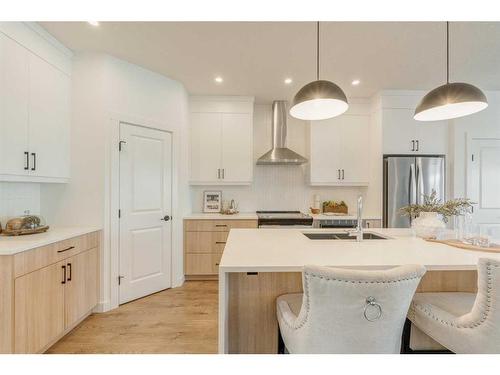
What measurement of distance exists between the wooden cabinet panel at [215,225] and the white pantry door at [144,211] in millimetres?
318

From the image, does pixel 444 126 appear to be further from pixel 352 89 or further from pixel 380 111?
pixel 352 89

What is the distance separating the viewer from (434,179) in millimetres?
3299

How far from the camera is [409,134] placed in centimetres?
347

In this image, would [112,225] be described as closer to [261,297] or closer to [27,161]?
[27,161]

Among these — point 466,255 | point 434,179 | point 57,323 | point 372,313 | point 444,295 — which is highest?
point 434,179

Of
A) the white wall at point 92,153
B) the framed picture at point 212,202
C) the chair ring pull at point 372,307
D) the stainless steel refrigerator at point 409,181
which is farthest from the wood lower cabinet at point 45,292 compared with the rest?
the stainless steel refrigerator at point 409,181

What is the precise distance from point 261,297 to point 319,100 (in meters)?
1.31

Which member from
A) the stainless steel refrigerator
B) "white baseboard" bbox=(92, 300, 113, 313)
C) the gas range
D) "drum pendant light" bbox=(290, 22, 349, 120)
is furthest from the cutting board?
"white baseboard" bbox=(92, 300, 113, 313)

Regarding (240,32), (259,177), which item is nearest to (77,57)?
(240,32)

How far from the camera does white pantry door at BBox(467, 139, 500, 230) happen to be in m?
3.46

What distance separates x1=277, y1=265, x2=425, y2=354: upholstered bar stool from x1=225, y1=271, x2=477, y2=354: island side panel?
427mm

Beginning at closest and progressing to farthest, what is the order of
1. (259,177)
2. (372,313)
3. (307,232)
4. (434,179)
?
(372,313)
(307,232)
(434,179)
(259,177)

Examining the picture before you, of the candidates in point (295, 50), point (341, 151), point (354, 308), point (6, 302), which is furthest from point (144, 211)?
point (341, 151)

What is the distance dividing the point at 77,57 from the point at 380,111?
3.71m
